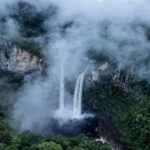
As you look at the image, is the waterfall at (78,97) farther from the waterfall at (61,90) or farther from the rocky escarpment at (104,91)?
the waterfall at (61,90)

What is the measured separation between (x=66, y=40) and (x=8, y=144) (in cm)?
2136

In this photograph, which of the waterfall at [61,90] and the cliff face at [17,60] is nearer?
the cliff face at [17,60]

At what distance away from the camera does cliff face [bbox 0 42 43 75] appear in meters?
32.2

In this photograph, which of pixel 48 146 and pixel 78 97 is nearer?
pixel 48 146

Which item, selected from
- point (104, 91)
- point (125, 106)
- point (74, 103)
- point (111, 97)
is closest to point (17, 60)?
point (74, 103)

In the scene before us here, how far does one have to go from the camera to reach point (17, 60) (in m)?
32.8

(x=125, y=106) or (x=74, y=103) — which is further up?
(x=74, y=103)

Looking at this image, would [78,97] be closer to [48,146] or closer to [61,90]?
[61,90]

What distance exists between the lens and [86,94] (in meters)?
33.8

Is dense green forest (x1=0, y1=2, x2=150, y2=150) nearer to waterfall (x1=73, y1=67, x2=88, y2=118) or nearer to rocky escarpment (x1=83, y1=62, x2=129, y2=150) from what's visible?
rocky escarpment (x1=83, y1=62, x2=129, y2=150)

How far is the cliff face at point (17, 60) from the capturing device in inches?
1270

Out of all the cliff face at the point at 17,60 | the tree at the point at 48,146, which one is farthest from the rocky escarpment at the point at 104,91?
the tree at the point at 48,146

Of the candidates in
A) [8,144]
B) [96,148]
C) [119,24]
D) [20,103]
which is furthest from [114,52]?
[8,144]

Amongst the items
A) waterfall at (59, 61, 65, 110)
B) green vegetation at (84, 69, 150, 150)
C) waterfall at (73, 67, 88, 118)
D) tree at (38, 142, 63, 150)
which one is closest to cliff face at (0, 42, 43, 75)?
waterfall at (59, 61, 65, 110)
